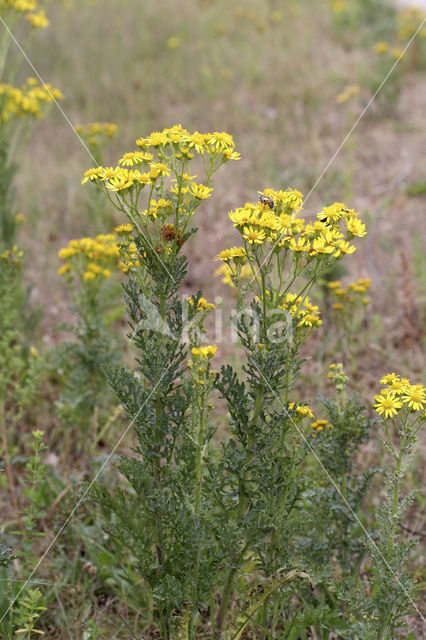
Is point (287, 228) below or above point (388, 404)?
above

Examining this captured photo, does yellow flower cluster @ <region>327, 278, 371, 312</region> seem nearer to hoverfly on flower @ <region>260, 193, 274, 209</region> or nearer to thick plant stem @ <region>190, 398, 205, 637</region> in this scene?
hoverfly on flower @ <region>260, 193, 274, 209</region>

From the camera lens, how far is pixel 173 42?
7.80m

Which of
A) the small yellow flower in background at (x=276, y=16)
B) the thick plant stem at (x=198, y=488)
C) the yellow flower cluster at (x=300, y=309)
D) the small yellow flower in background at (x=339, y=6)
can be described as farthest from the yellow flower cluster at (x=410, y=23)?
the thick plant stem at (x=198, y=488)

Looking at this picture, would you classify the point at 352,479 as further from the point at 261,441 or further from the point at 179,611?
the point at 179,611

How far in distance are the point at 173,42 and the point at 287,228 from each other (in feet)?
23.4

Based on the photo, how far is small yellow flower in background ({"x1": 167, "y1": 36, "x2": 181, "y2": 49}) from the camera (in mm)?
7563

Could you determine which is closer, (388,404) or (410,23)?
(388,404)

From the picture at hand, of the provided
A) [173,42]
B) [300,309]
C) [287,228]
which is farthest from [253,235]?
[173,42]

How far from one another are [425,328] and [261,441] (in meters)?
2.29

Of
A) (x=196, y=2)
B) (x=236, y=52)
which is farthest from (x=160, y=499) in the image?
(x=196, y=2)

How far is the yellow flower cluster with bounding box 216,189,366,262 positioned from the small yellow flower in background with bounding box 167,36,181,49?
21.7ft

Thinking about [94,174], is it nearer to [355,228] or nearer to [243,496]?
[355,228]

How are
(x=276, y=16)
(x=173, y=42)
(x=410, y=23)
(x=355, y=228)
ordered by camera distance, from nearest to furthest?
(x=355, y=228)
(x=410, y=23)
(x=173, y=42)
(x=276, y=16)

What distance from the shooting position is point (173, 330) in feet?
5.36
